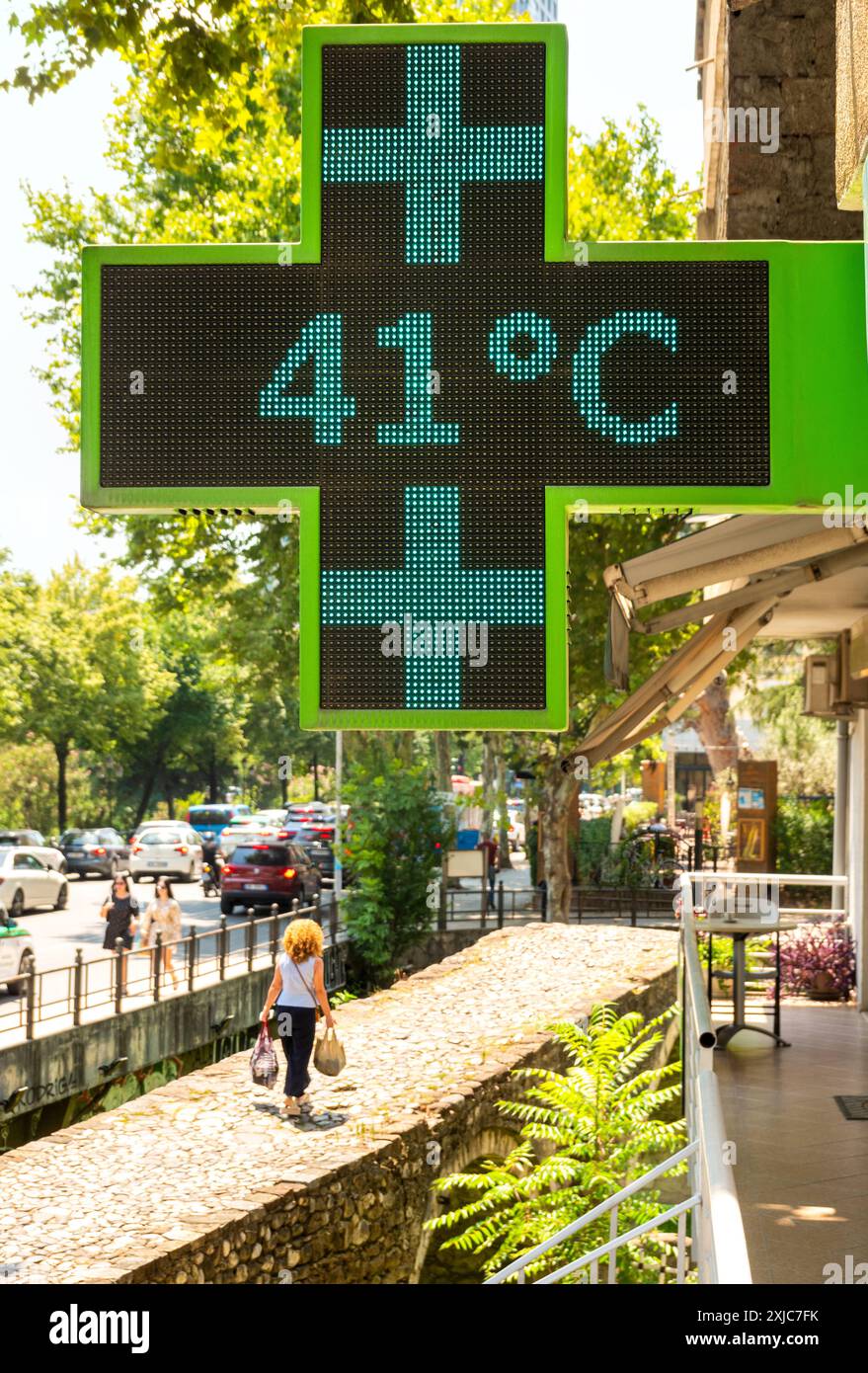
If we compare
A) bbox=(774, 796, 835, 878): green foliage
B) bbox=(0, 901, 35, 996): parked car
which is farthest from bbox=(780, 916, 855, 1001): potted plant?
bbox=(774, 796, 835, 878): green foliage

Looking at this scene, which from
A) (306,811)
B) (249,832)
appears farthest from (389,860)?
(306,811)

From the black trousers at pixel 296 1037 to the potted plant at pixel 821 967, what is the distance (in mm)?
5391

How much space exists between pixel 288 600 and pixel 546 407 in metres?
28.1

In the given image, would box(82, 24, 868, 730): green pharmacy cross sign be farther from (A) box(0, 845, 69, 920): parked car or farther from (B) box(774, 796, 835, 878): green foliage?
(A) box(0, 845, 69, 920): parked car

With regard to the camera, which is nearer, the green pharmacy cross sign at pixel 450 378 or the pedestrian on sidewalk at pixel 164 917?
the green pharmacy cross sign at pixel 450 378

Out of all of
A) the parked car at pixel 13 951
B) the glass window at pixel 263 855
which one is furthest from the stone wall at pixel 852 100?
the glass window at pixel 263 855

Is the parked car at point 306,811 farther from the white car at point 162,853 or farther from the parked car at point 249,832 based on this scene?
the white car at point 162,853

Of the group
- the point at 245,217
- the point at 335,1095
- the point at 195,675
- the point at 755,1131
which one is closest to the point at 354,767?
the point at 245,217

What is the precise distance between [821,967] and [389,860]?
1394 centimetres

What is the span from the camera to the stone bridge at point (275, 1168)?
30.4 feet

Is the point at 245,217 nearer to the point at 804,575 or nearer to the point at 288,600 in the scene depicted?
the point at 288,600

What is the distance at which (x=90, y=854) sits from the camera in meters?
42.4

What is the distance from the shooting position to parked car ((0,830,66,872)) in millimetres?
35716
